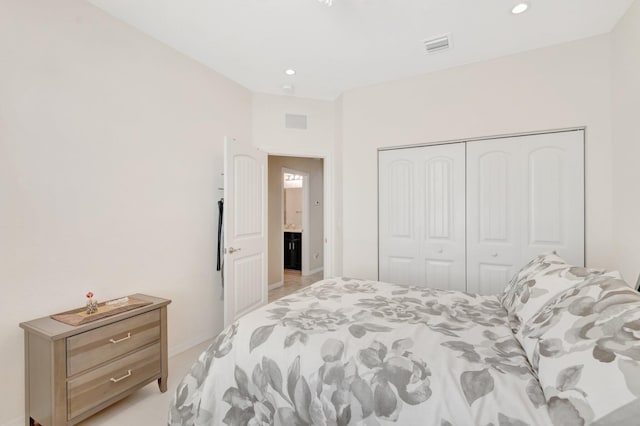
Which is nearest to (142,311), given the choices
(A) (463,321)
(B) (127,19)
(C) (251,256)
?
(C) (251,256)

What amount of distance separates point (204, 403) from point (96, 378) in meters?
0.92

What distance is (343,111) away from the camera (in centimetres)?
369

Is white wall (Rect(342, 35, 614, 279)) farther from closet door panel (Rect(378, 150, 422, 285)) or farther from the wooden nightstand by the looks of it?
the wooden nightstand

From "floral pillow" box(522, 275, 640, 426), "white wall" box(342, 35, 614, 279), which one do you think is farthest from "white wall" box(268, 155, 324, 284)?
"floral pillow" box(522, 275, 640, 426)

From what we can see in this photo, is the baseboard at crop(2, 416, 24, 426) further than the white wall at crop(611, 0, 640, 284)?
No

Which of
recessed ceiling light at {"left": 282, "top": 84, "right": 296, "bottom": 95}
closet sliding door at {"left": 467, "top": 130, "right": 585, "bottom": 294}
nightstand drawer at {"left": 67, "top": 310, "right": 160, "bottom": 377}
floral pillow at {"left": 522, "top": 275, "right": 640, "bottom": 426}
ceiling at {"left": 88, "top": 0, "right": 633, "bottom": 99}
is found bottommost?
nightstand drawer at {"left": 67, "top": 310, "right": 160, "bottom": 377}

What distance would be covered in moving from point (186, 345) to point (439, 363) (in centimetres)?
257

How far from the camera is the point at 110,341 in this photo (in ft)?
6.38

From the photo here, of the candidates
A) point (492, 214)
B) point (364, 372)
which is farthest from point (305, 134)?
→ point (364, 372)

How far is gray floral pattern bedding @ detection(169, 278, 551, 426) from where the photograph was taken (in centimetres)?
107

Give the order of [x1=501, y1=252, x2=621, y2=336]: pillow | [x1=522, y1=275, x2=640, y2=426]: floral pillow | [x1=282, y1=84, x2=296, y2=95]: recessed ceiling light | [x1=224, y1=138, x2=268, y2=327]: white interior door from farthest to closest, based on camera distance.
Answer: [x1=282, y1=84, x2=296, y2=95]: recessed ceiling light
[x1=224, y1=138, x2=268, y2=327]: white interior door
[x1=501, y1=252, x2=621, y2=336]: pillow
[x1=522, y1=275, x2=640, y2=426]: floral pillow

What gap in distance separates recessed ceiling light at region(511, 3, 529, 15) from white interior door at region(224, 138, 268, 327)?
99.7 inches

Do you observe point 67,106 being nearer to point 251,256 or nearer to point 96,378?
point 96,378

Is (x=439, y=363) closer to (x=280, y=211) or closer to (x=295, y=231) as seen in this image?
(x=280, y=211)
